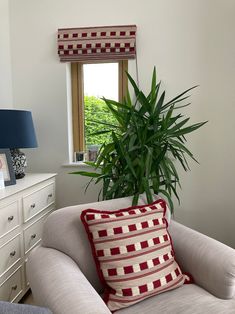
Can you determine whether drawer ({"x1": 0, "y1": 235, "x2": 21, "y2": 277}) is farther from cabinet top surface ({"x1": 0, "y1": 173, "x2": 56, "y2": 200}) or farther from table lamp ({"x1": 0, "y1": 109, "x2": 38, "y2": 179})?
table lamp ({"x1": 0, "y1": 109, "x2": 38, "y2": 179})

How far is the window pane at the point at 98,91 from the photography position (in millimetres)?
2484

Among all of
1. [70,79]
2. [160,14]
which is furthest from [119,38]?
[70,79]

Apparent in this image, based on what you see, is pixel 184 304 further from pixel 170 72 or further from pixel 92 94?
pixel 92 94

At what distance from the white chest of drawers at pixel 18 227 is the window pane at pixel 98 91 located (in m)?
0.69

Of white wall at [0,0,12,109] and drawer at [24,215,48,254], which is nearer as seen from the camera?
drawer at [24,215,48,254]

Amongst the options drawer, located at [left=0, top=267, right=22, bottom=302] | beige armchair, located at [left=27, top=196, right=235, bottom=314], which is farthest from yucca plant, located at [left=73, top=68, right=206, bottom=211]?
drawer, located at [left=0, top=267, right=22, bottom=302]

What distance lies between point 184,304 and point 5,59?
2.21 m

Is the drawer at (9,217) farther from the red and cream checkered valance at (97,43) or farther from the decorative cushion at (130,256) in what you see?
the red and cream checkered valance at (97,43)

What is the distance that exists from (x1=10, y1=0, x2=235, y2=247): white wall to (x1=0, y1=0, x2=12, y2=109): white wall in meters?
0.05

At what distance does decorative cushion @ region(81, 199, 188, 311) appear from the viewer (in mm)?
1200

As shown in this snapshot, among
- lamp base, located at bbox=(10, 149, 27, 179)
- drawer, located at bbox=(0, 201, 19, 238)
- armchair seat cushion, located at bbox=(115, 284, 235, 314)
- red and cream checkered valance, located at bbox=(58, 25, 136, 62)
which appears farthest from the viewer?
red and cream checkered valance, located at bbox=(58, 25, 136, 62)

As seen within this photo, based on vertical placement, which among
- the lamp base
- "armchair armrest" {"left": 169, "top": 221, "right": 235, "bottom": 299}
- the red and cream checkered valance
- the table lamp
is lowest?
"armchair armrest" {"left": 169, "top": 221, "right": 235, "bottom": 299}

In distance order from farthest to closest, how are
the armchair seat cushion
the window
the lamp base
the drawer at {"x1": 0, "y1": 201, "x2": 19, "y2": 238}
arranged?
the window → the lamp base → the drawer at {"x1": 0, "y1": 201, "x2": 19, "y2": 238} → the armchair seat cushion

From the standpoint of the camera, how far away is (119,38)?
225cm
